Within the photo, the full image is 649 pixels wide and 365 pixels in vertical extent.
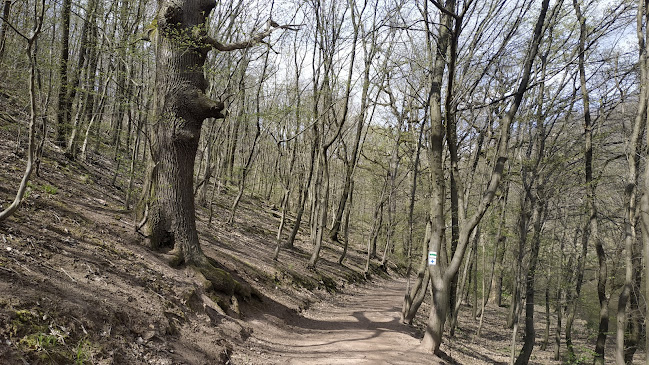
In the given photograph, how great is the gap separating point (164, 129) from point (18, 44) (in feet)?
15.9

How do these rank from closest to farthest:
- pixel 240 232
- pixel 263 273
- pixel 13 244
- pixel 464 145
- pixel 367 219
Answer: pixel 13 244 < pixel 263 273 < pixel 240 232 < pixel 464 145 < pixel 367 219

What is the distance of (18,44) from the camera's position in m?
8.36

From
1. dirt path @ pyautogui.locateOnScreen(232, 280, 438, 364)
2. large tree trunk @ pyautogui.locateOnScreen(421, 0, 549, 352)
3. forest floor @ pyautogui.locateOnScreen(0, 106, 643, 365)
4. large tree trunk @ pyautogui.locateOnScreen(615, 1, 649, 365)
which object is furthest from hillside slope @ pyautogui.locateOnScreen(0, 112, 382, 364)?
large tree trunk @ pyautogui.locateOnScreen(615, 1, 649, 365)

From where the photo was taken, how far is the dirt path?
588 cm

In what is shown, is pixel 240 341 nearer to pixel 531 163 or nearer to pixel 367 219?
pixel 531 163

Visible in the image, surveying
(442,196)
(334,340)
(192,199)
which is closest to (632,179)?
(442,196)

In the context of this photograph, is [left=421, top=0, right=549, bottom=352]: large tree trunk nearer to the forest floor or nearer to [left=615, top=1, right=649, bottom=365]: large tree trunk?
the forest floor

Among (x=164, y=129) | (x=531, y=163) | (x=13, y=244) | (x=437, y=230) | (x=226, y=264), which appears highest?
(x=531, y=163)

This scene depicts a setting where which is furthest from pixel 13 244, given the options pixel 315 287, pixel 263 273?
pixel 315 287

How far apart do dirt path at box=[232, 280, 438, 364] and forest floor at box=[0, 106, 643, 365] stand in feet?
0.08

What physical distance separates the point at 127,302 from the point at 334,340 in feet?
12.8

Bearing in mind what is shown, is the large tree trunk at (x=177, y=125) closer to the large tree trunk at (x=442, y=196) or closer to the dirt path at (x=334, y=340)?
the dirt path at (x=334, y=340)

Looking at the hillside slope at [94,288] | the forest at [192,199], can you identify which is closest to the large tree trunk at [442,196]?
the forest at [192,199]

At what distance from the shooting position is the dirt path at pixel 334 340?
5.88 metres
